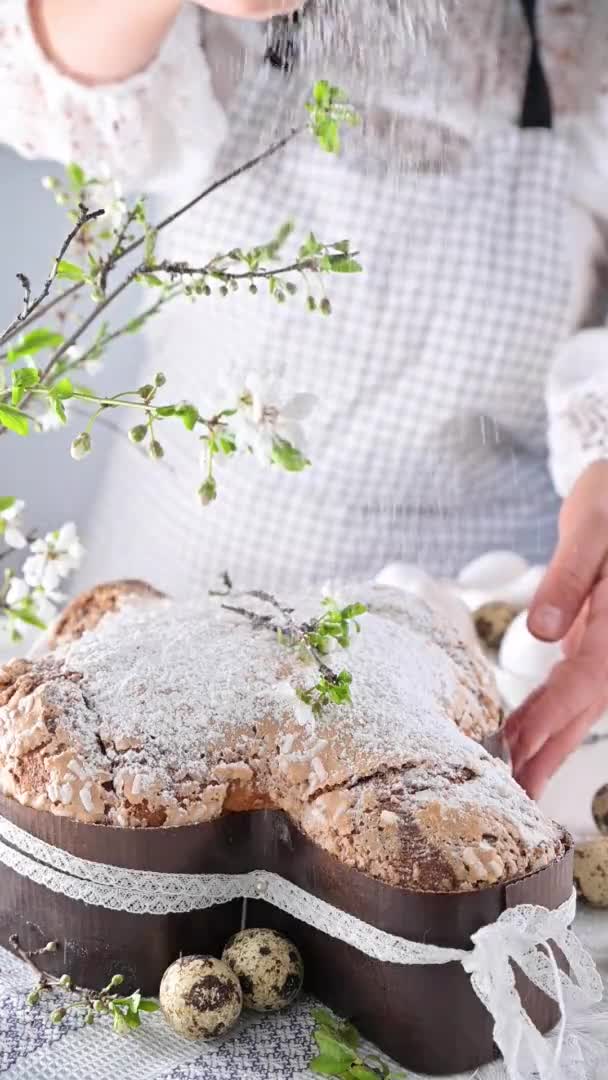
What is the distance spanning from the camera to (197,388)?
1.35 metres

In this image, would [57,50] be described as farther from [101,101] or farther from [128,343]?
[128,343]

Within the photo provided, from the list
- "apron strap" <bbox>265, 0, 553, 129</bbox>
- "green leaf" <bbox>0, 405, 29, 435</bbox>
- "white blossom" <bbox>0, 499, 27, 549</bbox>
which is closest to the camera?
"green leaf" <bbox>0, 405, 29, 435</bbox>

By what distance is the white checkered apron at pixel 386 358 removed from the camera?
1273mm

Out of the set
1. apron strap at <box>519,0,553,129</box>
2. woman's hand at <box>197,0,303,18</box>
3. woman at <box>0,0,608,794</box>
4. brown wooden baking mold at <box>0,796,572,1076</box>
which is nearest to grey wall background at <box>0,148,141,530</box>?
woman at <box>0,0,608,794</box>

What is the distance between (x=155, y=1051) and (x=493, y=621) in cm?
52

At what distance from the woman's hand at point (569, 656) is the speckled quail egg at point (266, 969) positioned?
0.25m

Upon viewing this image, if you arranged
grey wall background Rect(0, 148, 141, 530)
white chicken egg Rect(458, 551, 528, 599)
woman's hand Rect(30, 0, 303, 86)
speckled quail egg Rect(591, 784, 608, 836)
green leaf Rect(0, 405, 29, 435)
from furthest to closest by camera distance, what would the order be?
grey wall background Rect(0, 148, 141, 530) → white chicken egg Rect(458, 551, 528, 599) → woman's hand Rect(30, 0, 303, 86) → speckled quail egg Rect(591, 784, 608, 836) → green leaf Rect(0, 405, 29, 435)

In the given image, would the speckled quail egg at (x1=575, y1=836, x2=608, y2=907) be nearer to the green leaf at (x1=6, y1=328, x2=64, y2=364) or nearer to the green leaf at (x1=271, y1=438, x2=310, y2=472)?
the green leaf at (x1=271, y1=438, x2=310, y2=472)

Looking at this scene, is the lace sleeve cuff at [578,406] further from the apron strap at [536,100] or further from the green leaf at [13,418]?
the green leaf at [13,418]

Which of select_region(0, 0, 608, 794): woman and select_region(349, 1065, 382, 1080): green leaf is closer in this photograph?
select_region(349, 1065, 382, 1080): green leaf

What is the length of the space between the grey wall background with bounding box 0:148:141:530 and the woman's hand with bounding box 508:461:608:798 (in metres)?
0.80

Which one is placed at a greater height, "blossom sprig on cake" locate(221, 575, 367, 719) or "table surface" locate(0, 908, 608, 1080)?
"blossom sprig on cake" locate(221, 575, 367, 719)

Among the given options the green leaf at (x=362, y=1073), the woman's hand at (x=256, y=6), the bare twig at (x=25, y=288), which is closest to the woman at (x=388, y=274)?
the woman's hand at (x=256, y=6)

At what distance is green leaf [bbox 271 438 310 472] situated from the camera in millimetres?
519
